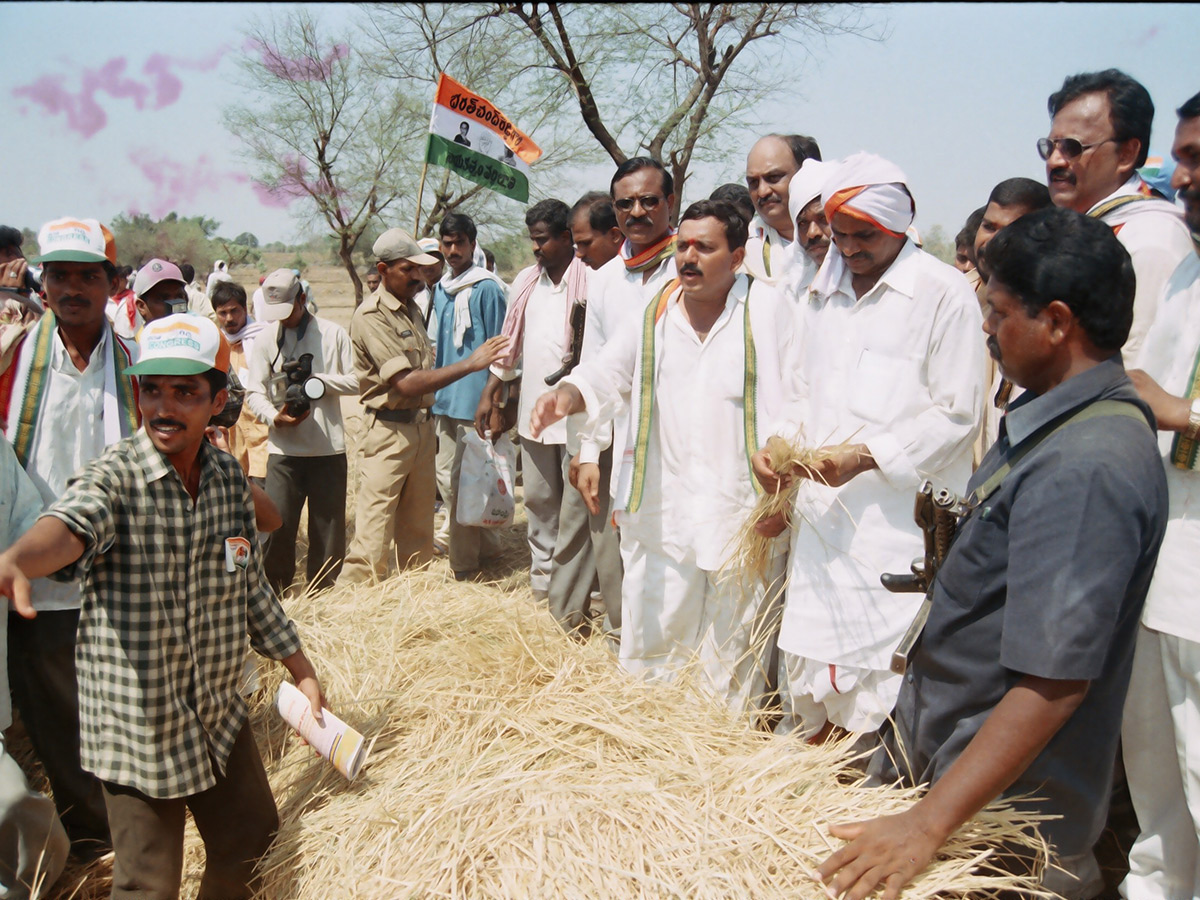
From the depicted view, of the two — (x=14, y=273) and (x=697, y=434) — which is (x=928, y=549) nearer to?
(x=697, y=434)

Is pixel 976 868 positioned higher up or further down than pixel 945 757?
further down

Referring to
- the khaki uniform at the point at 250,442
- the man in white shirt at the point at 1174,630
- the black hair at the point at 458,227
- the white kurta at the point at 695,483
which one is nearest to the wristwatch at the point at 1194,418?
the man in white shirt at the point at 1174,630

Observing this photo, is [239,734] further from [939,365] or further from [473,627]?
[939,365]

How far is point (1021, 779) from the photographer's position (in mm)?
1750

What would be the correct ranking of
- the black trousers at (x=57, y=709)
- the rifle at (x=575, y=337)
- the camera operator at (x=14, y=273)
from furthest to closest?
the camera operator at (x=14, y=273) < the rifle at (x=575, y=337) < the black trousers at (x=57, y=709)

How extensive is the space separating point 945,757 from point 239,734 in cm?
191

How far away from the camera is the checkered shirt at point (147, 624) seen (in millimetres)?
2209

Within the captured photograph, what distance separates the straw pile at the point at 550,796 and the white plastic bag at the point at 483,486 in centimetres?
192

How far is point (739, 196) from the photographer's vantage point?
5102 mm

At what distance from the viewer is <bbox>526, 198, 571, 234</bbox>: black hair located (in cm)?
503

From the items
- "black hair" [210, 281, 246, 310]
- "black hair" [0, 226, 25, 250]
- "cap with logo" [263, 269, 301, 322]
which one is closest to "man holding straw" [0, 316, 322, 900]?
"cap with logo" [263, 269, 301, 322]

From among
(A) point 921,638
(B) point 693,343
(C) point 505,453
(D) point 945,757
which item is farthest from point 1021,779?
(C) point 505,453

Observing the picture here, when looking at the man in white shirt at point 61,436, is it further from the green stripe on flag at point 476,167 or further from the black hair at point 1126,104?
the black hair at point 1126,104

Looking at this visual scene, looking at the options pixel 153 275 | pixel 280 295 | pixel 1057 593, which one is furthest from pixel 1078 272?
pixel 153 275
